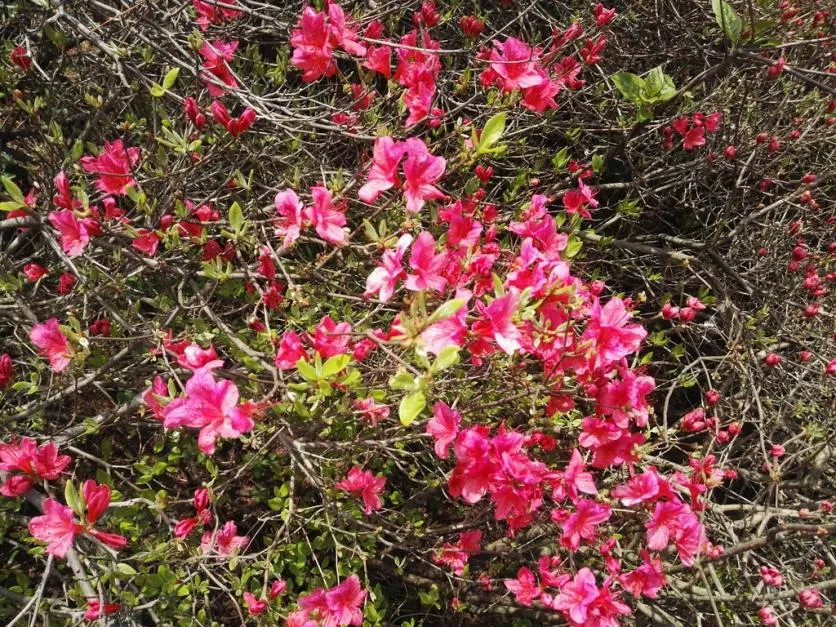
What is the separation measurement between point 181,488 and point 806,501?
2.46 m

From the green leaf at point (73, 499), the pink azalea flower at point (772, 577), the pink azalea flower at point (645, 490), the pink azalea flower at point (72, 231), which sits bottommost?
the pink azalea flower at point (772, 577)

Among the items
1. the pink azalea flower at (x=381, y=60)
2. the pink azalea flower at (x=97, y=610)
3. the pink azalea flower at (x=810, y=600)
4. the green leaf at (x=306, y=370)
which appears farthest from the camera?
the pink azalea flower at (x=810, y=600)

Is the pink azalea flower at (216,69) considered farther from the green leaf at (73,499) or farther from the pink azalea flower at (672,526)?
the pink azalea flower at (672,526)

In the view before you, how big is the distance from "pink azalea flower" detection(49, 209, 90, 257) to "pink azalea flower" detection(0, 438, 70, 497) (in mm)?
505

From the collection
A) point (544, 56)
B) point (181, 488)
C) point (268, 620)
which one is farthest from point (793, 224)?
point (181, 488)

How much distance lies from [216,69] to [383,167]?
75cm

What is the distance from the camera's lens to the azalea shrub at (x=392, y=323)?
4.97 ft

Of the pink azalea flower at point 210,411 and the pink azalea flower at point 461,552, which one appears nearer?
the pink azalea flower at point 210,411

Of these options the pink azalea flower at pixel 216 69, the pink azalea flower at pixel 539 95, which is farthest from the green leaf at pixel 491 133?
the pink azalea flower at pixel 216 69

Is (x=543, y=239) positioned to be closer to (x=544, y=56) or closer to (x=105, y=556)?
(x=544, y=56)

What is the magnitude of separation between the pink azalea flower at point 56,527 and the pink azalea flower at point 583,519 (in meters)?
1.26

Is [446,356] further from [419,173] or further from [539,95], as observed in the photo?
[539,95]

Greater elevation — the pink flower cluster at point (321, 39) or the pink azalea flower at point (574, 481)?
the pink flower cluster at point (321, 39)

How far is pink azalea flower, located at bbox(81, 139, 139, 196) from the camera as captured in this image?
1.67m
